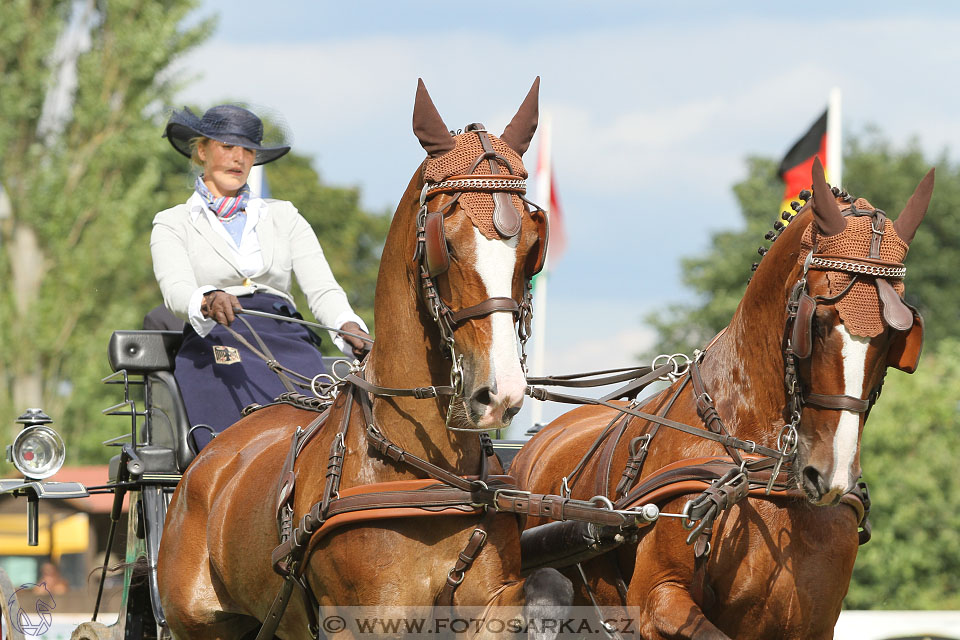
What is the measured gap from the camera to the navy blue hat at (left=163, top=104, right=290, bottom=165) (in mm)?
5902

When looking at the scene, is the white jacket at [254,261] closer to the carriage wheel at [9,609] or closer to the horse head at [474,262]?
the horse head at [474,262]

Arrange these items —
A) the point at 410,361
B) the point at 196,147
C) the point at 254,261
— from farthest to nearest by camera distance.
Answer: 1. the point at 196,147
2. the point at 254,261
3. the point at 410,361

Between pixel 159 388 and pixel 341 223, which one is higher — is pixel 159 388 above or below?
below

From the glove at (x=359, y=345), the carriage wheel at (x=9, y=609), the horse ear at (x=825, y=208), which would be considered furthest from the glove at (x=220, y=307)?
the horse ear at (x=825, y=208)

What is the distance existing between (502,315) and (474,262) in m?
0.18

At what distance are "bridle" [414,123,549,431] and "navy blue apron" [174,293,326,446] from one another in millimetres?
2012

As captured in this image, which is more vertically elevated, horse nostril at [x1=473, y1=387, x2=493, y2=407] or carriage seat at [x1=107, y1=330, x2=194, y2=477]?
horse nostril at [x1=473, y1=387, x2=493, y2=407]

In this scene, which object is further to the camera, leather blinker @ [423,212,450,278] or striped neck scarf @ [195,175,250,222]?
striped neck scarf @ [195,175,250,222]

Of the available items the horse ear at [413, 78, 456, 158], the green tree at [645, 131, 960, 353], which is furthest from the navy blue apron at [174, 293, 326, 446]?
the green tree at [645, 131, 960, 353]

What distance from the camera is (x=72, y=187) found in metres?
21.9

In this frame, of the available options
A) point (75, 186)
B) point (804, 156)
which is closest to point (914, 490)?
point (804, 156)

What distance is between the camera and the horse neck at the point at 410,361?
13.0 ft

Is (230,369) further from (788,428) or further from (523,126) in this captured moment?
(788,428)

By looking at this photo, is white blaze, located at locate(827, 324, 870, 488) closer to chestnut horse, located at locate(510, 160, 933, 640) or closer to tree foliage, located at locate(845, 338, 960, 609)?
chestnut horse, located at locate(510, 160, 933, 640)
